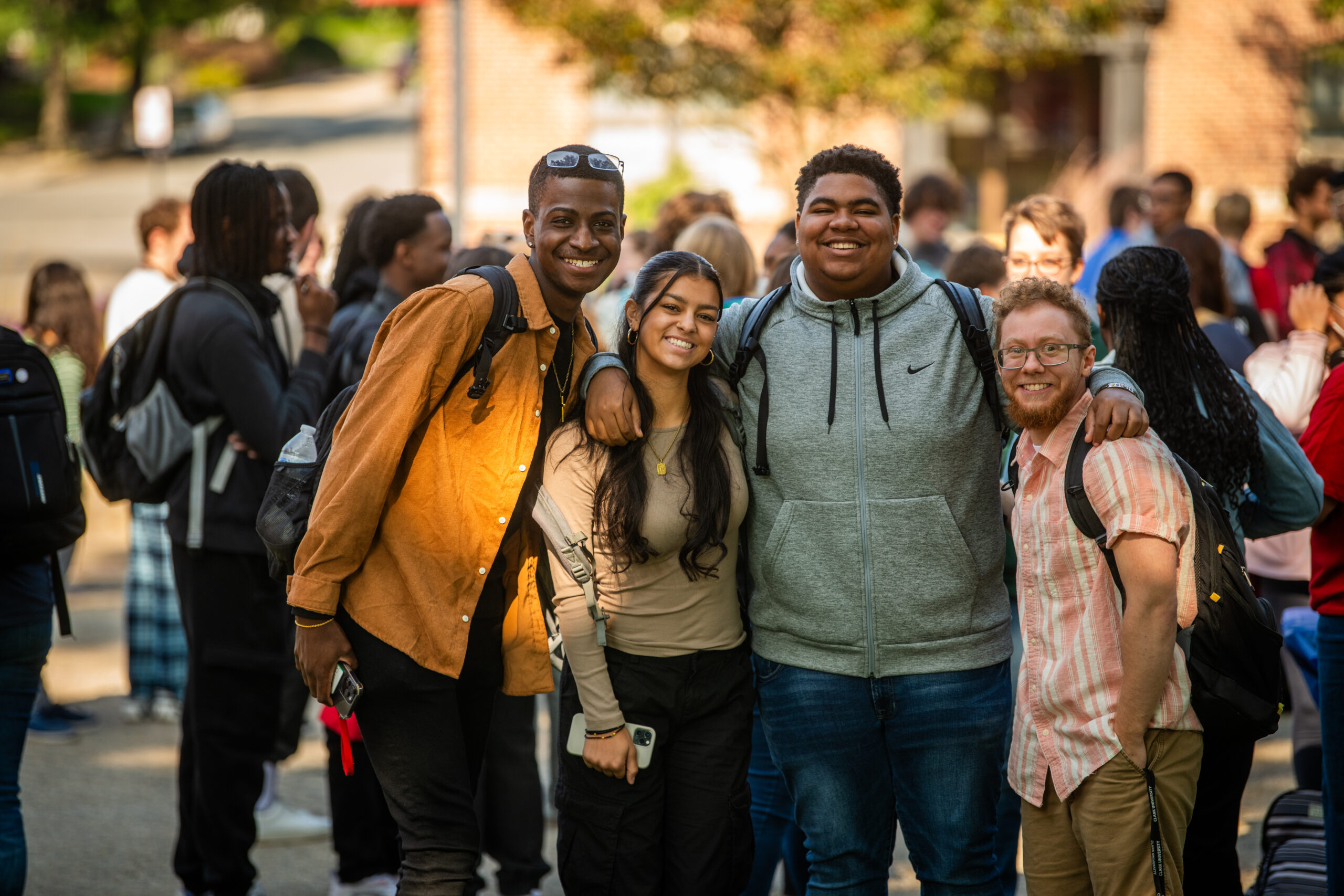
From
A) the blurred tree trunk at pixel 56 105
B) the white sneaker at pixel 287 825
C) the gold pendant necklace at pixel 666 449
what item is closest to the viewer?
the gold pendant necklace at pixel 666 449

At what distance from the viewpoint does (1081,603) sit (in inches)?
115

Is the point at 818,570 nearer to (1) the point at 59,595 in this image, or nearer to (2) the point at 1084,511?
(2) the point at 1084,511

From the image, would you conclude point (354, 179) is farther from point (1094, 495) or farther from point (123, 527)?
point (1094, 495)

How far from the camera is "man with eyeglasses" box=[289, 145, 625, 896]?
3002 millimetres

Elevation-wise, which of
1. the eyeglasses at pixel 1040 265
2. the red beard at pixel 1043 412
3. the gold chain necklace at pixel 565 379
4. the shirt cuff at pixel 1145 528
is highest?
the eyeglasses at pixel 1040 265

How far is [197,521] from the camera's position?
4086 millimetres

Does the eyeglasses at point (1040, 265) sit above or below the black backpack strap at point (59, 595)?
→ above

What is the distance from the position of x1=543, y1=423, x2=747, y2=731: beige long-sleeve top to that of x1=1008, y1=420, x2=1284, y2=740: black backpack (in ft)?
2.66

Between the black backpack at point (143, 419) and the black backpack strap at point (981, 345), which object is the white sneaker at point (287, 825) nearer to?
the black backpack at point (143, 419)

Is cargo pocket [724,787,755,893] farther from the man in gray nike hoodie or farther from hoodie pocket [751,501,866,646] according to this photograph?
hoodie pocket [751,501,866,646]

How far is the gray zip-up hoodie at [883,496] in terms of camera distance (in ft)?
9.93

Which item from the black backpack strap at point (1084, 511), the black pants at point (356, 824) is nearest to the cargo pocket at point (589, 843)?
the black backpack strap at point (1084, 511)

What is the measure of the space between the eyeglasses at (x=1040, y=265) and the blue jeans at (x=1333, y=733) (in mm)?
→ 1626

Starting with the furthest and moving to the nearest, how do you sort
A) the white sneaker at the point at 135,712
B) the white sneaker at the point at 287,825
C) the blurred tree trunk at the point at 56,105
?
the blurred tree trunk at the point at 56,105 → the white sneaker at the point at 135,712 → the white sneaker at the point at 287,825
